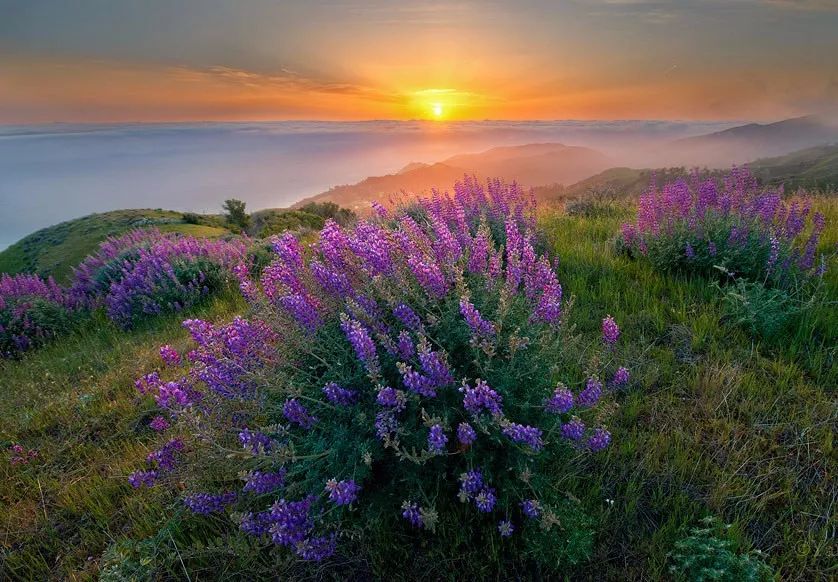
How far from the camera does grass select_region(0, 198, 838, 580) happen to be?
8.16 feet

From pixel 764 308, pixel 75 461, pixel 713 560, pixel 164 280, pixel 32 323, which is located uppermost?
pixel 764 308

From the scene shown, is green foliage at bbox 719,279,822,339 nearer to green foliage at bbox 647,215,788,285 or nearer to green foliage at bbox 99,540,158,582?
green foliage at bbox 647,215,788,285

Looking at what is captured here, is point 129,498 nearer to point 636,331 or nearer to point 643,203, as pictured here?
point 636,331

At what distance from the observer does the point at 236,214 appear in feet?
61.3

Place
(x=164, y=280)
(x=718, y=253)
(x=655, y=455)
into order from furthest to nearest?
1. (x=164, y=280)
2. (x=718, y=253)
3. (x=655, y=455)

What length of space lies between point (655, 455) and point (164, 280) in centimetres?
728

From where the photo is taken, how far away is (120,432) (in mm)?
3965

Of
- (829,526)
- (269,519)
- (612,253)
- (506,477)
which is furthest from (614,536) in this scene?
(612,253)

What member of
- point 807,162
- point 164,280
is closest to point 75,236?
point 164,280

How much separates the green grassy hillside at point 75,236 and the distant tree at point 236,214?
0.65 m

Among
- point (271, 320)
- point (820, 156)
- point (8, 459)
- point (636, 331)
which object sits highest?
point (271, 320)

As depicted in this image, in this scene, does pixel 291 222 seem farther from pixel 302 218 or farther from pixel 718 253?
pixel 718 253

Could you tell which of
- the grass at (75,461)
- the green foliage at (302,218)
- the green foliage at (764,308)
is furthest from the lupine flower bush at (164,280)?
the green foliage at (764,308)

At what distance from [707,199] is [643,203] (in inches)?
27.2
